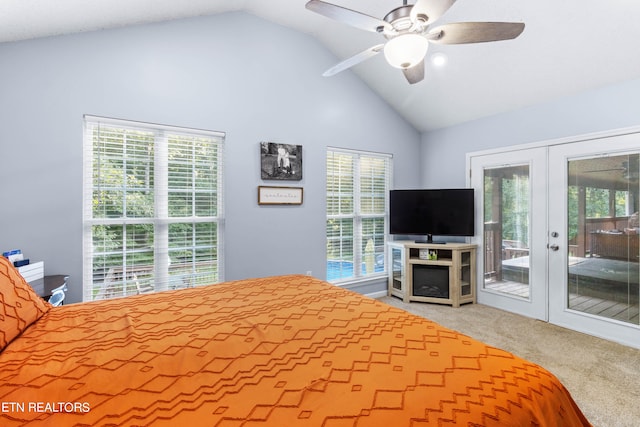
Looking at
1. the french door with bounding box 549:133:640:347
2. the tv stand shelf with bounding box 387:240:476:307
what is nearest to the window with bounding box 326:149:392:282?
the tv stand shelf with bounding box 387:240:476:307

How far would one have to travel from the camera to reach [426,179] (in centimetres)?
476

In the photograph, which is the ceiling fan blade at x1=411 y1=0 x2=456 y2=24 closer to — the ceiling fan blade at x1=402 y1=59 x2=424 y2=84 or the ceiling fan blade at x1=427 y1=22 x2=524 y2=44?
the ceiling fan blade at x1=427 y1=22 x2=524 y2=44

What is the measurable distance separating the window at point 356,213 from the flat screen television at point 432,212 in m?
0.24

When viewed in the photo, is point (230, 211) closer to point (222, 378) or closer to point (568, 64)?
point (222, 378)

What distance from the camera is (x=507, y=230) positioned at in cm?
388

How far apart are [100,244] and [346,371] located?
2697 millimetres

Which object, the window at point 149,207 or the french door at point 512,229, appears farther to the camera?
the french door at point 512,229

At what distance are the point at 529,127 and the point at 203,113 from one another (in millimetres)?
3641

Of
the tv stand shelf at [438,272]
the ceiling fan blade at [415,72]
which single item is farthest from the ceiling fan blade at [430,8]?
the tv stand shelf at [438,272]

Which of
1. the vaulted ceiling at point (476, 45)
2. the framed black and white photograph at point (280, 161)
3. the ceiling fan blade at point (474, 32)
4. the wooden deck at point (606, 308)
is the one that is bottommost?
the wooden deck at point (606, 308)

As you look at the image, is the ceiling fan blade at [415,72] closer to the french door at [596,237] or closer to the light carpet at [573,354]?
the french door at [596,237]

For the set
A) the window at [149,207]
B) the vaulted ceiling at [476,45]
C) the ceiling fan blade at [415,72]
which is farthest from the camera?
the window at [149,207]

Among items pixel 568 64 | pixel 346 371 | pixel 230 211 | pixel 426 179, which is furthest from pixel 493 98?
pixel 346 371

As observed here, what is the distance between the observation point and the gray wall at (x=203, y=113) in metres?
2.41
